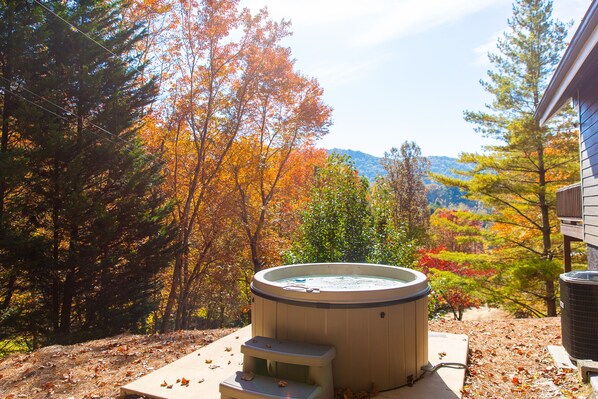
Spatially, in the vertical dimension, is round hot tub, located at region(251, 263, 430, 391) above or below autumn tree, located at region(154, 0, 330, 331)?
below

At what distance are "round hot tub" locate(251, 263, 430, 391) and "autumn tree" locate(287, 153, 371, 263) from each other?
343cm

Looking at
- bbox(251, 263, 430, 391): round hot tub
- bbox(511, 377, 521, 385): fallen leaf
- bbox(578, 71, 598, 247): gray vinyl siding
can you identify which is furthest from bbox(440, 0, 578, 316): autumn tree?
bbox(251, 263, 430, 391): round hot tub

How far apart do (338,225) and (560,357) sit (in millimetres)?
3868

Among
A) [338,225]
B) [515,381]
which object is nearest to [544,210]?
[338,225]

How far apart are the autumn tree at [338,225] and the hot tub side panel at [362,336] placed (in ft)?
11.7

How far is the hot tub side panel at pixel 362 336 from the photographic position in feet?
10.4

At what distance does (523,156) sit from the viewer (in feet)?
36.8

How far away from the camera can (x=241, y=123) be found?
14.5 meters

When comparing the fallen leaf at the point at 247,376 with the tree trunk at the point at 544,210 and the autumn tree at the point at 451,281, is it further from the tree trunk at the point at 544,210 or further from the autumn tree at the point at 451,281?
the tree trunk at the point at 544,210

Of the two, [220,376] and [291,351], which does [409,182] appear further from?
[291,351]

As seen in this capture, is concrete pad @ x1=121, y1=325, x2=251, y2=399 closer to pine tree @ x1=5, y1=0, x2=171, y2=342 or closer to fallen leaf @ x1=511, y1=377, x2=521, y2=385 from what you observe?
fallen leaf @ x1=511, y1=377, x2=521, y2=385

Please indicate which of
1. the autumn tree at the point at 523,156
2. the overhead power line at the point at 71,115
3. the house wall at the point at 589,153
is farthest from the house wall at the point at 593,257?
the overhead power line at the point at 71,115

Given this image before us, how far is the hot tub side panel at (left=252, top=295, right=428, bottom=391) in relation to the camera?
10.4 feet

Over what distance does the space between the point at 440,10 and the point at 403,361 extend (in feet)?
20.8
